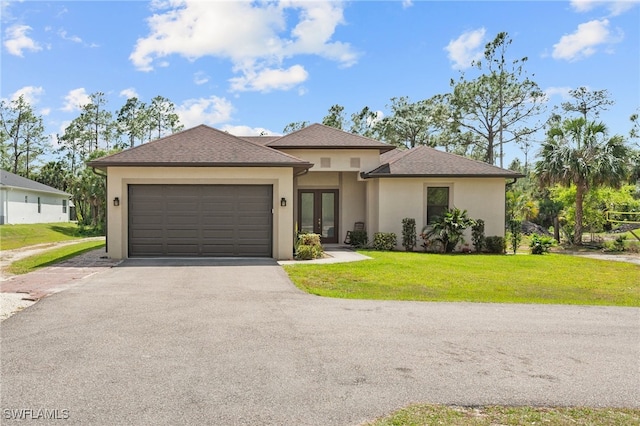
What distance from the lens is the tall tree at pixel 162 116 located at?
170 feet

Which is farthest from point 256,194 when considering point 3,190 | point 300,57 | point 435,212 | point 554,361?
point 3,190

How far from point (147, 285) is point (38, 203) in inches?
1227

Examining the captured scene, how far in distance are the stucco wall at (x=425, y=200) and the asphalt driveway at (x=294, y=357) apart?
9.39 metres

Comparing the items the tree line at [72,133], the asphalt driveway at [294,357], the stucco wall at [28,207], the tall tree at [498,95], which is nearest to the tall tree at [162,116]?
the tree line at [72,133]

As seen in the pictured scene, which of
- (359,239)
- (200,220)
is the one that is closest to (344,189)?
(359,239)

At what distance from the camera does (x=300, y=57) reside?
27.0 m

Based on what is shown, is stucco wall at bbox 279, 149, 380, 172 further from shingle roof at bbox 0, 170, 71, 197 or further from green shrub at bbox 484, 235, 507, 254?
shingle roof at bbox 0, 170, 71, 197

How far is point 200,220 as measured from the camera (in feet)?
45.2

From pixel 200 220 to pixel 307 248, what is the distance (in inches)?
136

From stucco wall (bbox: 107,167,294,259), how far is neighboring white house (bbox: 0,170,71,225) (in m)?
20.8

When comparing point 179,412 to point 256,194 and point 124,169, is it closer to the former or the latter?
point 256,194

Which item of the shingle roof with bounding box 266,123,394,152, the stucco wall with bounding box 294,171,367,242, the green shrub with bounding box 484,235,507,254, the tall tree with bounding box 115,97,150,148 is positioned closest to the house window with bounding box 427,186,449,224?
the green shrub with bounding box 484,235,507,254

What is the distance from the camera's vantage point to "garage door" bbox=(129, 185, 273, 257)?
13.7 meters

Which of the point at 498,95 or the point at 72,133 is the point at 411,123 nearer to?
the point at 498,95
